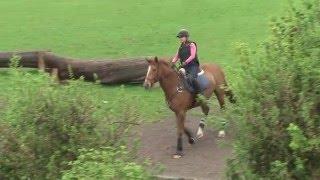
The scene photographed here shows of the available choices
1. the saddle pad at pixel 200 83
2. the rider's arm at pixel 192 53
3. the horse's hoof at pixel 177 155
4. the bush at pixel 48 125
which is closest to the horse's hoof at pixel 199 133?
the horse's hoof at pixel 177 155

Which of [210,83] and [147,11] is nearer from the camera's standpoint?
[210,83]

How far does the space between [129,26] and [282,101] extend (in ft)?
54.3

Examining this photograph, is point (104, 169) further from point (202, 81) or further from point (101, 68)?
point (101, 68)

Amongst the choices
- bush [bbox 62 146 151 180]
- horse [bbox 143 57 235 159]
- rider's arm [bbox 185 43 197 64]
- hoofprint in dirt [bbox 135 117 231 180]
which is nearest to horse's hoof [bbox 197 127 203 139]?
hoofprint in dirt [bbox 135 117 231 180]

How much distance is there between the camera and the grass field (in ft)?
66.7

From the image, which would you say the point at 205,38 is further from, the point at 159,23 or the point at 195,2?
the point at 195,2

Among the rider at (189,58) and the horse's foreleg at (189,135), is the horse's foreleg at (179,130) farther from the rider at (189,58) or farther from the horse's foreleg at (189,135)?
the rider at (189,58)

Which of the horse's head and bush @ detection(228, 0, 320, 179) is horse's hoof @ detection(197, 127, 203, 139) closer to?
the horse's head

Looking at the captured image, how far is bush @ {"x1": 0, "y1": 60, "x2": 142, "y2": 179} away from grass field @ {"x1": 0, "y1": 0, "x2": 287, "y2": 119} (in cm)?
774

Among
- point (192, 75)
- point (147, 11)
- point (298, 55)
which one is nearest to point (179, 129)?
point (192, 75)

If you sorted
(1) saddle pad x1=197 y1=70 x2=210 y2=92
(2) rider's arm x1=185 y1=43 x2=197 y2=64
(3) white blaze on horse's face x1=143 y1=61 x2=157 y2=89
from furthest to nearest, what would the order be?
(1) saddle pad x1=197 y1=70 x2=210 y2=92, (2) rider's arm x1=185 y1=43 x2=197 y2=64, (3) white blaze on horse's face x1=143 y1=61 x2=157 y2=89

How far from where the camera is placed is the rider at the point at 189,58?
1322cm

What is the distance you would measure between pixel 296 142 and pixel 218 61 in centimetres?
1194

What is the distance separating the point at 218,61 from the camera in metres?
18.5
